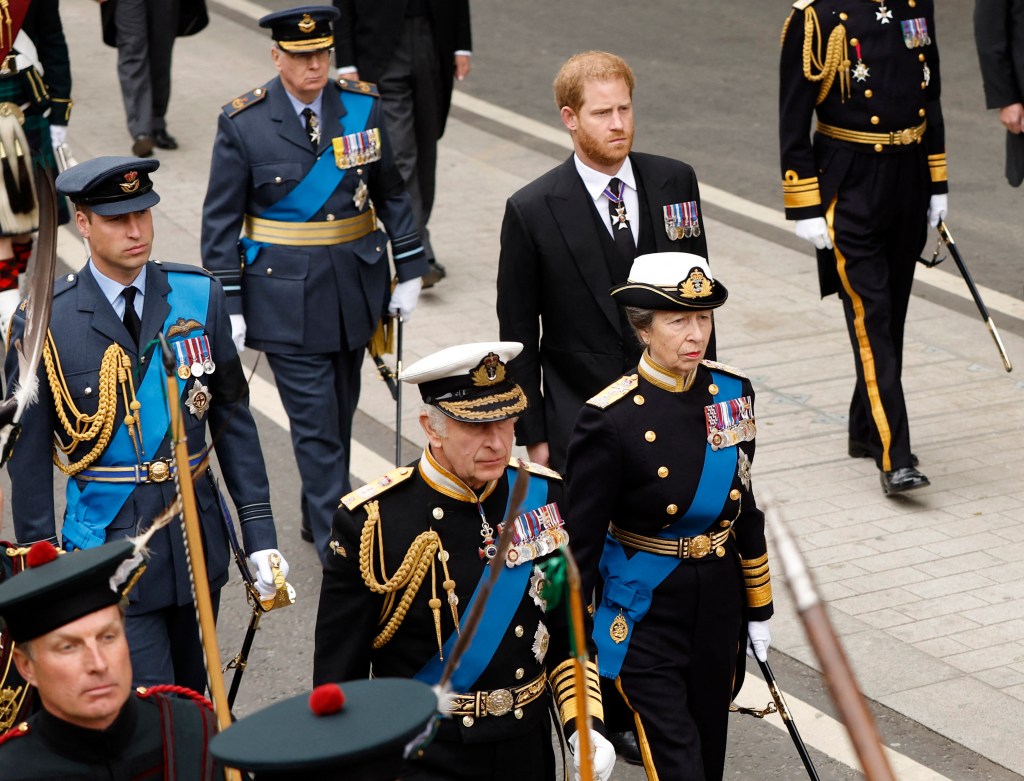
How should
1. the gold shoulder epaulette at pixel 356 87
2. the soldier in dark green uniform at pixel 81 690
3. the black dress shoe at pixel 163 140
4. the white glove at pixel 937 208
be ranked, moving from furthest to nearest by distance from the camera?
the black dress shoe at pixel 163 140, the white glove at pixel 937 208, the gold shoulder epaulette at pixel 356 87, the soldier in dark green uniform at pixel 81 690

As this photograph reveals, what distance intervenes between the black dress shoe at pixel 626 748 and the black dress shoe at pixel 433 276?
558 cm

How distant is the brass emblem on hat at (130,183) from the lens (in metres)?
5.27

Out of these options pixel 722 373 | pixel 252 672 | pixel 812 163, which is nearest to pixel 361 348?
pixel 252 672

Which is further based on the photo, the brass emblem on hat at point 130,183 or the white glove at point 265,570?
the white glove at point 265,570

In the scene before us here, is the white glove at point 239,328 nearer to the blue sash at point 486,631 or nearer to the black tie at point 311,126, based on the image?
the black tie at point 311,126

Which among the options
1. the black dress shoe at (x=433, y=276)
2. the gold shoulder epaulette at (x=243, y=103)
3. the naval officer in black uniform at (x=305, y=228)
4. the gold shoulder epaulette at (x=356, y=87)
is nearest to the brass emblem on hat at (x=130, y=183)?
the naval officer in black uniform at (x=305, y=228)

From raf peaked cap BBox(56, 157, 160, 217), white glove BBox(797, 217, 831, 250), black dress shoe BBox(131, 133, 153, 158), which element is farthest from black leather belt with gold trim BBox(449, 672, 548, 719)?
black dress shoe BBox(131, 133, 153, 158)

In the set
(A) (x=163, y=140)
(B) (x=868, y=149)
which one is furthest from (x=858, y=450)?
(A) (x=163, y=140)

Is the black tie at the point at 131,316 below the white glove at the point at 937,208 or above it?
above

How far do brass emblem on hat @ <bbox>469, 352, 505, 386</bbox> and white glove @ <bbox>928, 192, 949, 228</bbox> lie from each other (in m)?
4.20

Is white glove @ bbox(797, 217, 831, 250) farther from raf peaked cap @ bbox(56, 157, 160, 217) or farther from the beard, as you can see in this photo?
raf peaked cap @ bbox(56, 157, 160, 217)

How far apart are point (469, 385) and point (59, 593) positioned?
1322 mm

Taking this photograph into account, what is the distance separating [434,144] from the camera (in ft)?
36.6

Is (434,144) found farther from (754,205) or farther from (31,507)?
(31,507)
